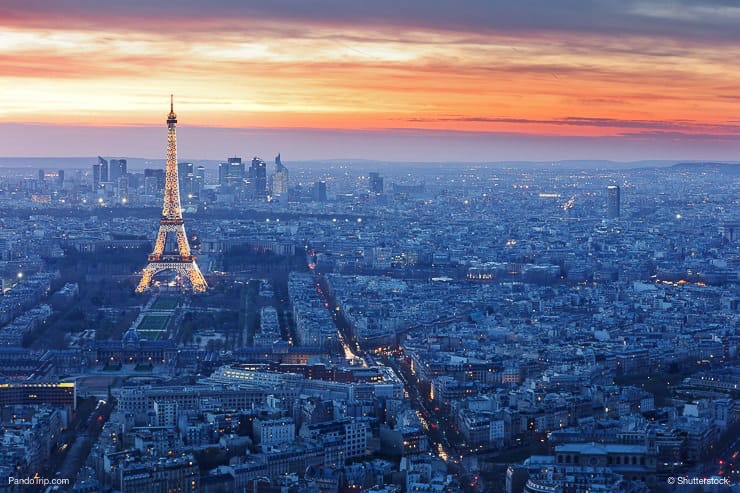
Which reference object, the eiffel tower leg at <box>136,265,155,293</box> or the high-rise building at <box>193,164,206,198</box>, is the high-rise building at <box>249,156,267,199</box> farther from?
the eiffel tower leg at <box>136,265,155,293</box>

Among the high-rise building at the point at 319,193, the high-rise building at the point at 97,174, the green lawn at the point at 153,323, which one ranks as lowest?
the green lawn at the point at 153,323

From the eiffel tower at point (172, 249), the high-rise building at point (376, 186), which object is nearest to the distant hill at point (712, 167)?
the high-rise building at point (376, 186)

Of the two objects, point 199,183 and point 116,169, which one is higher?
point 116,169

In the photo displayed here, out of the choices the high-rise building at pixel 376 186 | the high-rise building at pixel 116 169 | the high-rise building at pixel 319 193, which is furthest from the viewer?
the high-rise building at pixel 376 186

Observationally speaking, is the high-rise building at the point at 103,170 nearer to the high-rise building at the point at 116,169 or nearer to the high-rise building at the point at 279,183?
the high-rise building at the point at 116,169

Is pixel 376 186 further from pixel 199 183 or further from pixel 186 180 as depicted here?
pixel 186 180

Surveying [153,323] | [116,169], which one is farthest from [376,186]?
[153,323]

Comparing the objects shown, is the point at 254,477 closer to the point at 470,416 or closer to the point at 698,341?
the point at 470,416
